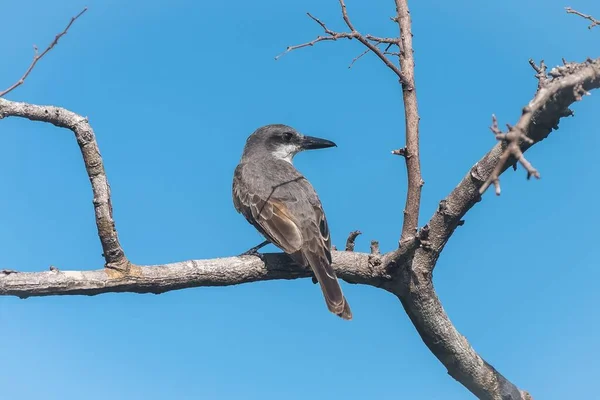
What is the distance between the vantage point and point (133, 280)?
6023 mm

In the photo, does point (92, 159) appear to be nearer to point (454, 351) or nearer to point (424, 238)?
point (424, 238)

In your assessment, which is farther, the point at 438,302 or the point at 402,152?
the point at 438,302

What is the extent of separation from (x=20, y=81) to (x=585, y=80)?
3.94 metres

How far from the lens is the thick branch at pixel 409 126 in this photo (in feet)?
20.5

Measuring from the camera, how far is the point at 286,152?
9.33 m

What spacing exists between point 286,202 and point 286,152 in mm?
1626

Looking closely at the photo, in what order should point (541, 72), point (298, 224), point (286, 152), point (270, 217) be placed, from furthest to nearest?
1. point (286, 152)
2. point (270, 217)
3. point (298, 224)
4. point (541, 72)

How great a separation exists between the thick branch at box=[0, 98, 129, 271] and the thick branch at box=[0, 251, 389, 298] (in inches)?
6.7

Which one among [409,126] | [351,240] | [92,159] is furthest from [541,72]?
[92,159]

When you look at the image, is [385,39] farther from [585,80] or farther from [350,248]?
Answer: [585,80]

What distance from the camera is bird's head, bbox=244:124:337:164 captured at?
9328 millimetres

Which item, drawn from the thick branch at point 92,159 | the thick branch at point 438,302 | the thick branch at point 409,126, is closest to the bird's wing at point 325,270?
the thick branch at point 438,302

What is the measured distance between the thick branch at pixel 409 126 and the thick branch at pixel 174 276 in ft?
Answer: 1.69

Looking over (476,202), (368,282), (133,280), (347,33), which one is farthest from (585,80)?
(133,280)
